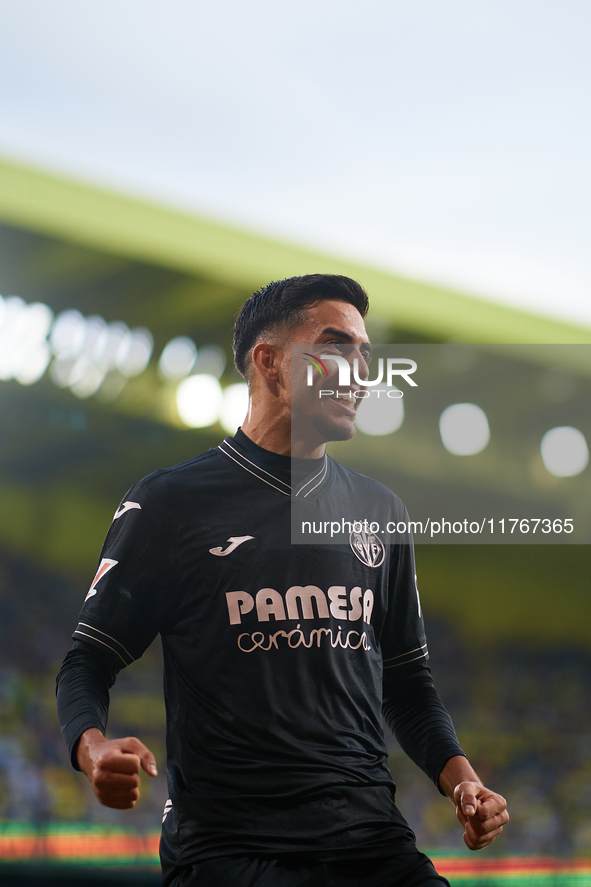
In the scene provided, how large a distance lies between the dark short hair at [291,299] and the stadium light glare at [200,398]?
628 centimetres

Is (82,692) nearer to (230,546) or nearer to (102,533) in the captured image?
(230,546)

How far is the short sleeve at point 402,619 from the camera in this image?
1.75 metres

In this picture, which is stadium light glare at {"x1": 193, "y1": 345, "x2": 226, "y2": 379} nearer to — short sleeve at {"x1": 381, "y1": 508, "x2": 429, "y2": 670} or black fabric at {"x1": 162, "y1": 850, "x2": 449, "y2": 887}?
short sleeve at {"x1": 381, "y1": 508, "x2": 429, "y2": 670}

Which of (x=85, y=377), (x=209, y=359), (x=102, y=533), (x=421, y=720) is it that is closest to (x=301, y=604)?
(x=421, y=720)

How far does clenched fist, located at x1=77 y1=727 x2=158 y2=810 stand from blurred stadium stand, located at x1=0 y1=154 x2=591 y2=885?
3.90m

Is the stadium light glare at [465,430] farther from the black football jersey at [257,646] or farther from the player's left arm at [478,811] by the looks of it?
the player's left arm at [478,811]

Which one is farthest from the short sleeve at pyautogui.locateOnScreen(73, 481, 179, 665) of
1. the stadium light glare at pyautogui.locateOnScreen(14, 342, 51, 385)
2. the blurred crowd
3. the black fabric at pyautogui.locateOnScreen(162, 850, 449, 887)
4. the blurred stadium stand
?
the stadium light glare at pyautogui.locateOnScreen(14, 342, 51, 385)

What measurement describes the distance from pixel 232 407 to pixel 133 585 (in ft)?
20.8

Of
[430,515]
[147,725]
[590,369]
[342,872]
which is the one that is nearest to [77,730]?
[342,872]

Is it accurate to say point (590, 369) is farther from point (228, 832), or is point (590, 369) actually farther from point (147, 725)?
point (228, 832)

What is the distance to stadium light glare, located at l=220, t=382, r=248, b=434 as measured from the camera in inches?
307

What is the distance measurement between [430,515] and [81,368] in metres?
6.16

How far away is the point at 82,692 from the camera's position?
1.49 metres

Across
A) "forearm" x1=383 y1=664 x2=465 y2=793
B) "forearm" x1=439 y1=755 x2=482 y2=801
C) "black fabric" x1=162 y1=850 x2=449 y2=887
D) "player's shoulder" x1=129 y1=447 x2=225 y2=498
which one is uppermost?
"player's shoulder" x1=129 y1=447 x2=225 y2=498
